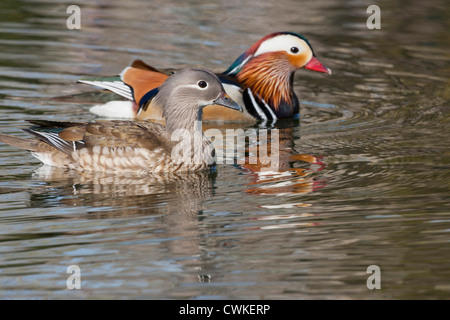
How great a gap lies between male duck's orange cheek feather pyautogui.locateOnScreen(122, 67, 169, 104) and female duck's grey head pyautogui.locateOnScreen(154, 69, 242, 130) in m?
1.88

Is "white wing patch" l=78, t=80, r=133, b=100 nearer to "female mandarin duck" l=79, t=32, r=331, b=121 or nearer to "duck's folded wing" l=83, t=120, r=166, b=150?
"female mandarin duck" l=79, t=32, r=331, b=121

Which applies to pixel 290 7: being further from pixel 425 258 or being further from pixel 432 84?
pixel 425 258

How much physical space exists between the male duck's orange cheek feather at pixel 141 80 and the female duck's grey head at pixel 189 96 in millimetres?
1879

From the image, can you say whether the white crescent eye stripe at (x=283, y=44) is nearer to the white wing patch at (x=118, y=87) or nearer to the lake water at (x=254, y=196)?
the lake water at (x=254, y=196)

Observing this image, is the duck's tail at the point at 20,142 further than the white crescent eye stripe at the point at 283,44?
No

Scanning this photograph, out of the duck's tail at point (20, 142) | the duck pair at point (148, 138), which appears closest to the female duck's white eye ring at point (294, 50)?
the duck pair at point (148, 138)

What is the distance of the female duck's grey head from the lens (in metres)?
8.46

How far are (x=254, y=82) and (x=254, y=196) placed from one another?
4.40 m

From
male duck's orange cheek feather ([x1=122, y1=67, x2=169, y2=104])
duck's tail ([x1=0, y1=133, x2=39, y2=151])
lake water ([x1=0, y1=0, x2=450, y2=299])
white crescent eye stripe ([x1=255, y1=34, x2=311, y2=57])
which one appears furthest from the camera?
white crescent eye stripe ([x1=255, y1=34, x2=311, y2=57])

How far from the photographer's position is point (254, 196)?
7316mm

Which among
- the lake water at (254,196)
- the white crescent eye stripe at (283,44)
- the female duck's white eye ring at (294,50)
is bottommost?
the lake water at (254,196)

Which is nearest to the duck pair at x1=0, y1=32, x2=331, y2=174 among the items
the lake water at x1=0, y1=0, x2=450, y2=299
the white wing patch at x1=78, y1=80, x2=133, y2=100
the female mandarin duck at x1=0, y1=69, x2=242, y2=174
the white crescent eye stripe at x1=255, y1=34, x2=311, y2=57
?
the female mandarin duck at x1=0, y1=69, x2=242, y2=174

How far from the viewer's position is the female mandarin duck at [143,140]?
8.18 meters
